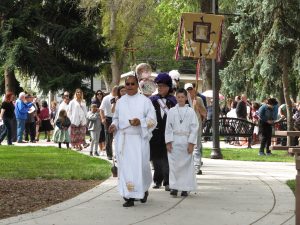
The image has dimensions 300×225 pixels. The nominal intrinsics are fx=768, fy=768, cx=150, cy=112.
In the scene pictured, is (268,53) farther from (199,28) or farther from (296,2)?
(199,28)

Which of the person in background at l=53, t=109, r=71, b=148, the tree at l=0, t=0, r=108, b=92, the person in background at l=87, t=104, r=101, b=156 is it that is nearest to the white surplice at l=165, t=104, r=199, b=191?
the person in background at l=87, t=104, r=101, b=156

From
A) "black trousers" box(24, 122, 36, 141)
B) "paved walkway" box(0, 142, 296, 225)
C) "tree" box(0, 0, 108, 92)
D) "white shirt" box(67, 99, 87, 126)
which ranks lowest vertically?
"paved walkway" box(0, 142, 296, 225)

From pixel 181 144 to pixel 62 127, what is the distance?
11449 mm

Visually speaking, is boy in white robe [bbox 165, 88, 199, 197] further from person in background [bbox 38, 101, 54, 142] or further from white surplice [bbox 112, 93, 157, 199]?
person in background [bbox 38, 101, 54, 142]

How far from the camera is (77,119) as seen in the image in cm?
2172

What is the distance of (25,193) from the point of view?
1091 cm

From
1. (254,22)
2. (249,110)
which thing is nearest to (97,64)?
(249,110)

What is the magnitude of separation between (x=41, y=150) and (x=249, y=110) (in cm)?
1240

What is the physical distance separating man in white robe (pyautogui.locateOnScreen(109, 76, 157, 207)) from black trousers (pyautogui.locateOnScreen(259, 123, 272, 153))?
38.2 feet

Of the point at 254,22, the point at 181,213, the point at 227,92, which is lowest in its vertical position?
the point at 181,213

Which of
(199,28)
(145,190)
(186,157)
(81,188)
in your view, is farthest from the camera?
(199,28)

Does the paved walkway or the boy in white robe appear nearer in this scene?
the paved walkway

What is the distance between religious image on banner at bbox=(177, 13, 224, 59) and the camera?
16.8 metres

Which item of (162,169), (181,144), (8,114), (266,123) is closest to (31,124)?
(8,114)
